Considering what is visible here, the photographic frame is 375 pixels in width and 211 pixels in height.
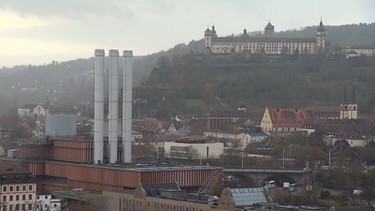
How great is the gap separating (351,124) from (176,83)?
3086 centimetres

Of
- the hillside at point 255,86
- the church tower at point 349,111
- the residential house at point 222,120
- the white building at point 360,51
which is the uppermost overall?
the white building at point 360,51

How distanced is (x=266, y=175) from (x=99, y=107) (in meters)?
14.0

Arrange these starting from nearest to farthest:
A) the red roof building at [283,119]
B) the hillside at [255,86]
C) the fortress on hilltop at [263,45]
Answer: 1. the red roof building at [283,119]
2. the hillside at [255,86]
3. the fortress on hilltop at [263,45]

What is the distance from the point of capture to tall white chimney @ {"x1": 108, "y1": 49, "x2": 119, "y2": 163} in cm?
6119

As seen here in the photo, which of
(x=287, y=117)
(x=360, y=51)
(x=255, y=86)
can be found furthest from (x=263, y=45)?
(x=287, y=117)

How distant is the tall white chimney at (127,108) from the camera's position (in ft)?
202

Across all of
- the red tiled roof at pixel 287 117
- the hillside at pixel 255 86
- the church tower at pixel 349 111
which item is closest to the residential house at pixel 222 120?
the red tiled roof at pixel 287 117

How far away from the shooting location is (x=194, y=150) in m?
83.2

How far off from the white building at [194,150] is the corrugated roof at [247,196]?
37.2m

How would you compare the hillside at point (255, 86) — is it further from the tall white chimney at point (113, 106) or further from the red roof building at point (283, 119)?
the tall white chimney at point (113, 106)

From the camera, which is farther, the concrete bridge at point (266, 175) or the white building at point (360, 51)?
the white building at point (360, 51)

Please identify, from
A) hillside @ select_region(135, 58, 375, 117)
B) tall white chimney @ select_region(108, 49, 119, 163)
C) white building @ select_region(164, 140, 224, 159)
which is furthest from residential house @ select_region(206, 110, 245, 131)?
tall white chimney @ select_region(108, 49, 119, 163)

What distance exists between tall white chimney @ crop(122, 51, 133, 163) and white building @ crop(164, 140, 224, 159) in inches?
785

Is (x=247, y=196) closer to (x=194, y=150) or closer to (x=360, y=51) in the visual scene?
(x=194, y=150)
